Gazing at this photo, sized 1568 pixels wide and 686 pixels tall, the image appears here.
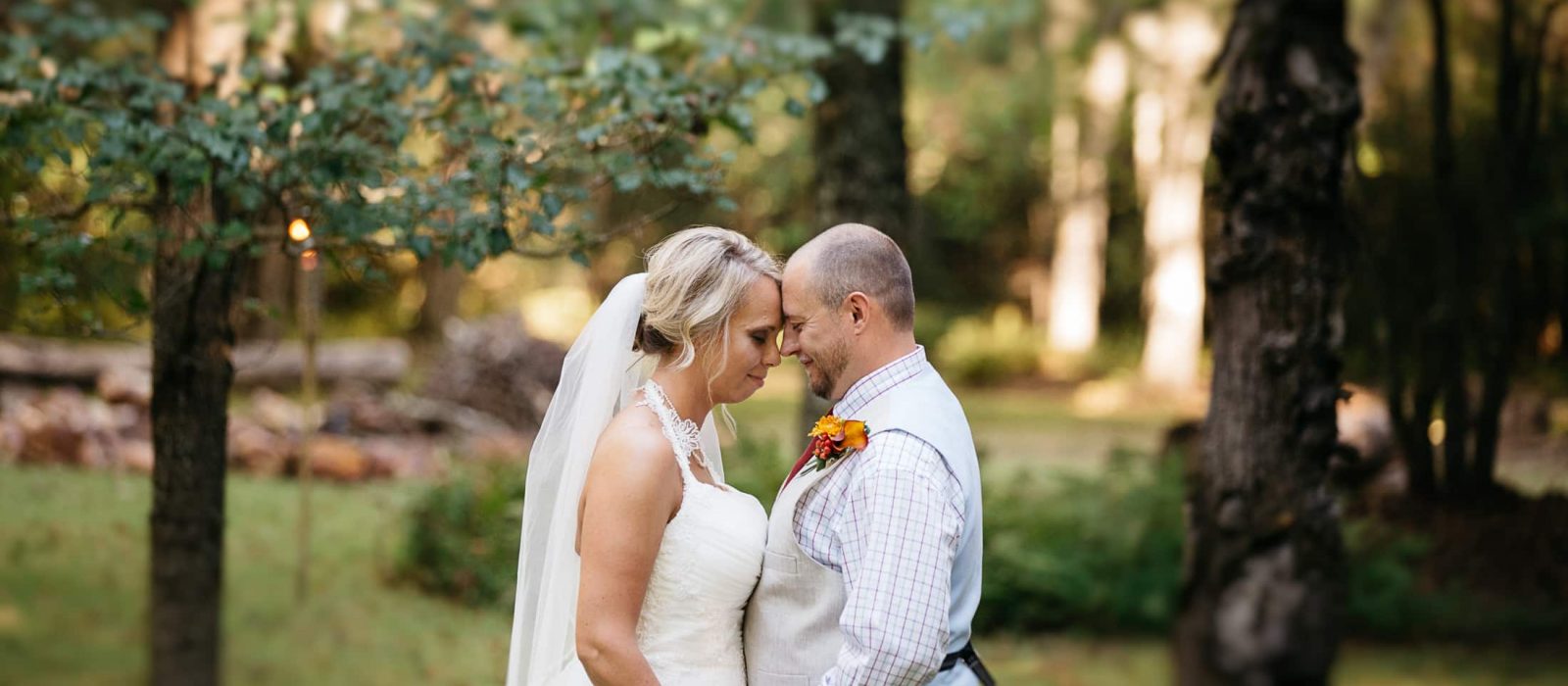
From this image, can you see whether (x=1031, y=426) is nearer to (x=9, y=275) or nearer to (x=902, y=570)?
(x=9, y=275)

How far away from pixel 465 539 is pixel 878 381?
6.49 metres

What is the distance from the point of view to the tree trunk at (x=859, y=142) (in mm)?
6859

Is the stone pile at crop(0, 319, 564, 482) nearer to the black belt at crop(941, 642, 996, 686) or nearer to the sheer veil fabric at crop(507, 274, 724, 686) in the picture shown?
the sheer veil fabric at crop(507, 274, 724, 686)

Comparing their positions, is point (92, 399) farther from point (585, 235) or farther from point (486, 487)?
point (585, 235)

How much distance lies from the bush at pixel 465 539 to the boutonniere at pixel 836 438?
570 cm

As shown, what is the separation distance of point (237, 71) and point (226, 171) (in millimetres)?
969

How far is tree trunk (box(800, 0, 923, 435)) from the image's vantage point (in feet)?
22.5

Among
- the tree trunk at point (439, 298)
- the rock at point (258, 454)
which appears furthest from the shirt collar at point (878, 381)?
the tree trunk at point (439, 298)

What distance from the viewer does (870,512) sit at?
2.63 m

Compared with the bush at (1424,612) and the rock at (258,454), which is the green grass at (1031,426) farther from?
the bush at (1424,612)

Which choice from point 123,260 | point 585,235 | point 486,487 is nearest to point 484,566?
point 486,487

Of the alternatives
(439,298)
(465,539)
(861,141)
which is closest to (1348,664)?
(861,141)

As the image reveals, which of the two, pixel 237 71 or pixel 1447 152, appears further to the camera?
pixel 1447 152

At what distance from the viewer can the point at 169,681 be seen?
505cm
